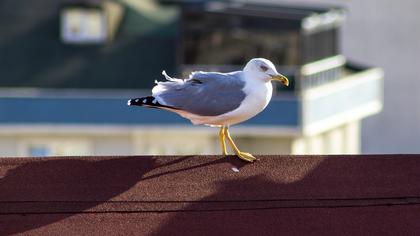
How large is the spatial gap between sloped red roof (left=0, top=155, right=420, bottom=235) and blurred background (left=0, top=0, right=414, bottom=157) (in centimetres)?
2021

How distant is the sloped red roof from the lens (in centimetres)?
977

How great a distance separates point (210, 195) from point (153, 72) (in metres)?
25.4

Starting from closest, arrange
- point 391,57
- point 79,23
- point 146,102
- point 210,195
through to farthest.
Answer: point 210,195 < point 146,102 < point 79,23 < point 391,57

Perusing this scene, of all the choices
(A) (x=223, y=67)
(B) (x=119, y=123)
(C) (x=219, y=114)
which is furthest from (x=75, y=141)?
(C) (x=219, y=114)

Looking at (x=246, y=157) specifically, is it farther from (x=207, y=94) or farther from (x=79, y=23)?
(x=79, y=23)

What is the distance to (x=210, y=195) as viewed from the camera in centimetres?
1012

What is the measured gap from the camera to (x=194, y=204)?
999 cm

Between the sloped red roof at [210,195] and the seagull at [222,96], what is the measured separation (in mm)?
339

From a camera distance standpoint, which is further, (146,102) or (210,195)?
(146,102)

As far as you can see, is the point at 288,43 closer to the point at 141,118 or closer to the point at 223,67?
the point at 223,67

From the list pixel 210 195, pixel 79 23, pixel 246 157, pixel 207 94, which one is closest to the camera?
pixel 210 195

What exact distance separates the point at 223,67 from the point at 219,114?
22617 millimetres

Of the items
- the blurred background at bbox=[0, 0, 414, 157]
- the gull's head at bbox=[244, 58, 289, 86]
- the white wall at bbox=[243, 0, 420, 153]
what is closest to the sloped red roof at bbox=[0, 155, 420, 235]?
the gull's head at bbox=[244, 58, 289, 86]

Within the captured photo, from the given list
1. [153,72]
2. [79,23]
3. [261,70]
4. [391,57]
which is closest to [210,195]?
[261,70]
